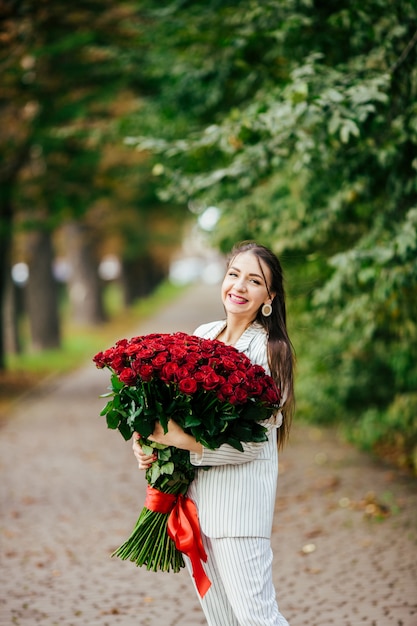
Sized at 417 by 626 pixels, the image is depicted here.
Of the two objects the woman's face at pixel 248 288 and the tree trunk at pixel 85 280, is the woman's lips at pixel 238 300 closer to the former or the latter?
the woman's face at pixel 248 288

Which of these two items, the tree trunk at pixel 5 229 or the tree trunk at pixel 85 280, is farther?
the tree trunk at pixel 85 280

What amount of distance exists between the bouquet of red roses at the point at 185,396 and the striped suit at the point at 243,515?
9cm

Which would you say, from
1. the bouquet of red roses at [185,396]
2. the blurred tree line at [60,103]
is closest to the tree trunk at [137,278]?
the blurred tree line at [60,103]

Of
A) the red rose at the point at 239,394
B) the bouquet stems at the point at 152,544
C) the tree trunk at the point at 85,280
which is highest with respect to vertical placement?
the red rose at the point at 239,394

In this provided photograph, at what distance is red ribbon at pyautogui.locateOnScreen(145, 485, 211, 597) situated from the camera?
3.22 metres

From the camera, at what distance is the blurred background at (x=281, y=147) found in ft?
17.3

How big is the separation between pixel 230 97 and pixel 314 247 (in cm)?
273

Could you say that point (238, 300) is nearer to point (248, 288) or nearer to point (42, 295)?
point (248, 288)

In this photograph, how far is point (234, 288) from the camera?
11.0 feet

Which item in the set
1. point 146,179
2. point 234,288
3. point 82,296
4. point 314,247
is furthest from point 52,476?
point 82,296

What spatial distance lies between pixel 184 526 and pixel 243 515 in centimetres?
28

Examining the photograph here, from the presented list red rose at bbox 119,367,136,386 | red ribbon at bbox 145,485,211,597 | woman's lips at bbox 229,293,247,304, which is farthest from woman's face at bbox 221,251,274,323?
red ribbon at bbox 145,485,211,597

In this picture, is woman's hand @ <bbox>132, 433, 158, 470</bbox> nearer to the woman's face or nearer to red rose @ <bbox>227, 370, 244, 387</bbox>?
red rose @ <bbox>227, 370, 244, 387</bbox>

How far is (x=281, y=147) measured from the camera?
5.73m
